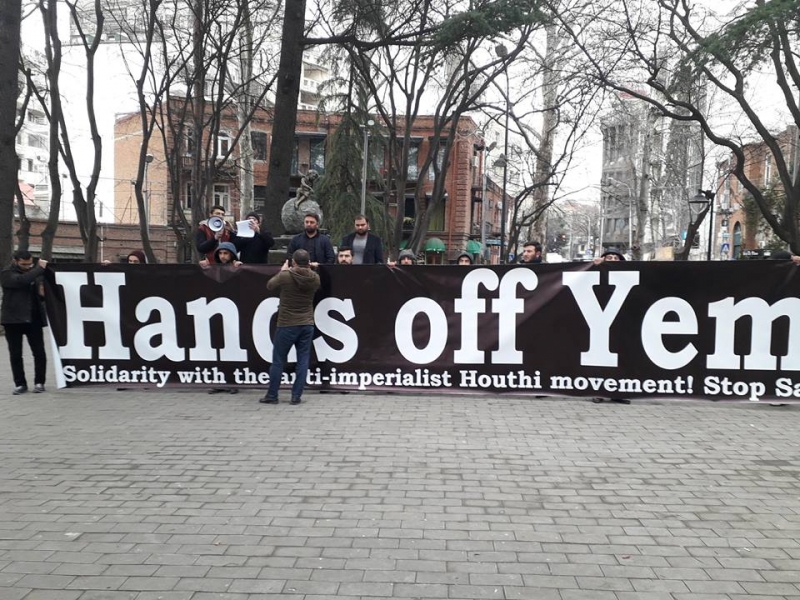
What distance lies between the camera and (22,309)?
8477 millimetres

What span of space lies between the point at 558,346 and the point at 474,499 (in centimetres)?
371

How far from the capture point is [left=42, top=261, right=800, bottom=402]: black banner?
Answer: 7.92 m

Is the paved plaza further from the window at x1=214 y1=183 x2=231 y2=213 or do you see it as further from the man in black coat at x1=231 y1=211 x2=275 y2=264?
the window at x1=214 y1=183 x2=231 y2=213

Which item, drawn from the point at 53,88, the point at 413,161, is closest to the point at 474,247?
the point at 413,161

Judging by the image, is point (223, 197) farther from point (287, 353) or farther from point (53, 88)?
point (287, 353)

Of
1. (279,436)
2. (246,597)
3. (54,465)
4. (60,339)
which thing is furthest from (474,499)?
(60,339)

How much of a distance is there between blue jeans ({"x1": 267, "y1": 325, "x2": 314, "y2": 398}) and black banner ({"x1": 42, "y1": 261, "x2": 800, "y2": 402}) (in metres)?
0.57

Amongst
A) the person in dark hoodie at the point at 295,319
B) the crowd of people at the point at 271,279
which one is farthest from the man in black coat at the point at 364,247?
the person in dark hoodie at the point at 295,319

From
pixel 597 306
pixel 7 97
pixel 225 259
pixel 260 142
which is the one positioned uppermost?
pixel 260 142

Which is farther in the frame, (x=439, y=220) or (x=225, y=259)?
(x=439, y=220)

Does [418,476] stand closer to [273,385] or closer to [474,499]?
[474,499]

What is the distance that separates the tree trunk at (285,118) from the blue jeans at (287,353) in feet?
15.8

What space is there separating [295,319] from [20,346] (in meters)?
3.84

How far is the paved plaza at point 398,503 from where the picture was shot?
364cm
